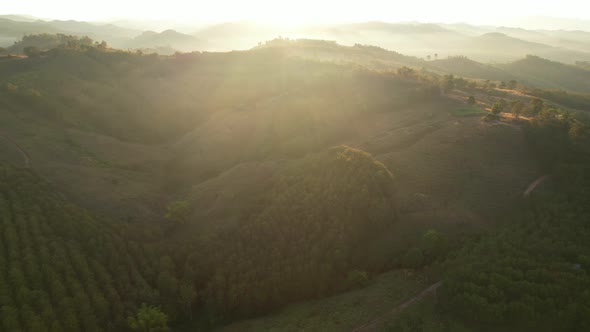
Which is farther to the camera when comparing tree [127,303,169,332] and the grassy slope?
tree [127,303,169,332]

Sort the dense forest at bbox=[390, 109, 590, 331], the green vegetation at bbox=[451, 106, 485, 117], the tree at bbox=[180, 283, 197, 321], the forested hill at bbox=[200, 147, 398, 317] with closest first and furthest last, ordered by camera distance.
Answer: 1. the dense forest at bbox=[390, 109, 590, 331]
2. the tree at bbox=[180, 283, 197, 321]
3. the forested hill at bbox=[200, 147, 398, 317]
4. the green vegetation at bbox=[451, 106, 485, 117]

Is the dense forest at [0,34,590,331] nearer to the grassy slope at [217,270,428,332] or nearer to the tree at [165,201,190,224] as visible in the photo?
the tree at [165,201,190,224]

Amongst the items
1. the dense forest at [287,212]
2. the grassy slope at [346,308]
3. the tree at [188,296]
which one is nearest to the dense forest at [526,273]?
the dense forest at [287,212]

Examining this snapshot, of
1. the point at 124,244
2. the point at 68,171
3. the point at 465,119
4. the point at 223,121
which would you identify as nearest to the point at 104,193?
the point at 68,171

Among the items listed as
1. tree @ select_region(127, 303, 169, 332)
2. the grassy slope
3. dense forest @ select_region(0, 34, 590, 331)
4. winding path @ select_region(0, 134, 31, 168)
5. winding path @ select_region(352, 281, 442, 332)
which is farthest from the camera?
winding path @ select_region(0, 134, 31, 168)

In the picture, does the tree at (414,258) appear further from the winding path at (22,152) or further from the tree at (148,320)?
the winding path at (22,152)

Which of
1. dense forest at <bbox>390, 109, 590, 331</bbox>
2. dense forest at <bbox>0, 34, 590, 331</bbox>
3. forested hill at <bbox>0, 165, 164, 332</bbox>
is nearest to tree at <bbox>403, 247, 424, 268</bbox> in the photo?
dense forest at <bbox>0, 34, 590, 331</bbox>
